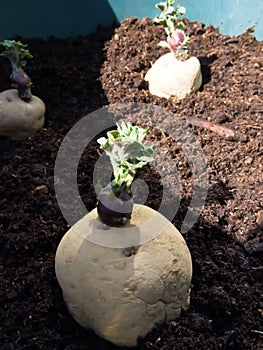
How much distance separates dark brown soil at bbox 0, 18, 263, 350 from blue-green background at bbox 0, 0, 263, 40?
53mm

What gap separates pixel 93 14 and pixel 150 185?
51.6 inches

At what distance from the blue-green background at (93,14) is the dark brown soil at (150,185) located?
0.05m

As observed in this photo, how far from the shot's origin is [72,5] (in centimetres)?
270

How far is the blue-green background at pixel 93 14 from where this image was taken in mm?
2551

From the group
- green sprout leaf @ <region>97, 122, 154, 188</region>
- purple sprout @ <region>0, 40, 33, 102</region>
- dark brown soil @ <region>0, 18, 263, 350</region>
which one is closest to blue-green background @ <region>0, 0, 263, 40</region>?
dark brown soil @ <region>0, 18, 263, 350</region>

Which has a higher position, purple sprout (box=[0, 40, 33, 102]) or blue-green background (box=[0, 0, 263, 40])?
blue-green background (box=[0, 0, 263, 40])

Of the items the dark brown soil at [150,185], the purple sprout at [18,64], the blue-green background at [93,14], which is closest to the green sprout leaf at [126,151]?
the dark brown soil at [150,185]

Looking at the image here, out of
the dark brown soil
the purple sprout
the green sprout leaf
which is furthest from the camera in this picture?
the purple sprout

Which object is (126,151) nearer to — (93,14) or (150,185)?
(150,185)

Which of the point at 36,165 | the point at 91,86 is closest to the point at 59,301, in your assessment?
the point at 36,165

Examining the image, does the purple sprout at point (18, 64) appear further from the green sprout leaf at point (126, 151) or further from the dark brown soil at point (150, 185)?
the green sprout leaf at point (126, 151)

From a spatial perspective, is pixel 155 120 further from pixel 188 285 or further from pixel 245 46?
pixel 188 285

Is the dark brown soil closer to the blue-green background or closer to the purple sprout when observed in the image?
the blue-green background

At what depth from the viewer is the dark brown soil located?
140cm
